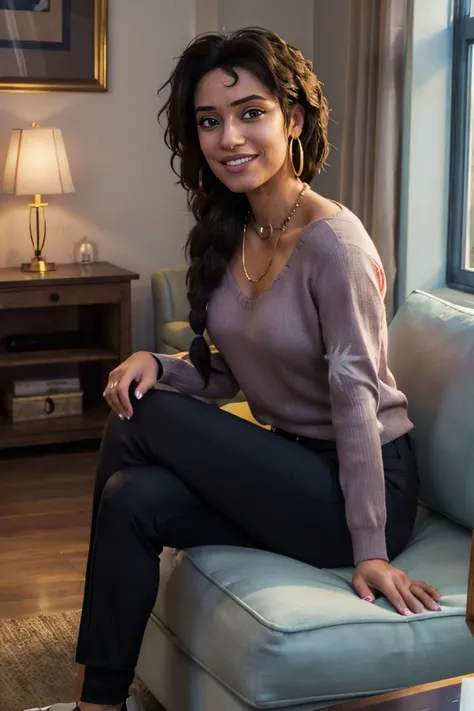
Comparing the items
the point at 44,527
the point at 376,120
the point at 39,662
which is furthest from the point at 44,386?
the point at 39,662

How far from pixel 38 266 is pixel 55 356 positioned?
1.20 feet

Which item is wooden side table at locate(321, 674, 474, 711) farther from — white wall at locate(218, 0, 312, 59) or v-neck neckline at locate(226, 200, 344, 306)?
white wall at locate(218, 0, 312, 59)

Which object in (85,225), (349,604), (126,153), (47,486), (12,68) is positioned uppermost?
(12,68)

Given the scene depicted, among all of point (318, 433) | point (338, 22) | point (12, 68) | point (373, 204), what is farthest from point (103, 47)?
point (318, 433)

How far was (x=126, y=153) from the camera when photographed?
4504 mm

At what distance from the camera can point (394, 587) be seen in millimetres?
1687

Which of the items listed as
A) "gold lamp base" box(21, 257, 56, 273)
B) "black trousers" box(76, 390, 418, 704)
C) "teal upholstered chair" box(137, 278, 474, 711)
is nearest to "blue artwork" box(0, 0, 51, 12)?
"gold lamp base" box(21, 257, 56, 273)

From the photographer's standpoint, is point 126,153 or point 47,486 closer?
point 47,486

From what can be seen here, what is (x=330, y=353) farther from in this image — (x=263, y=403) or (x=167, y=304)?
(x=167, y=304)

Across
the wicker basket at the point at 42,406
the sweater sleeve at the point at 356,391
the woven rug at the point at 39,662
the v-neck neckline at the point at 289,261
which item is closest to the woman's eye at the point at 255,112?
the v-neck neckline at the point at 289,261

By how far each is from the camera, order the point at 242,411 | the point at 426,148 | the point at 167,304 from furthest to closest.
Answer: the point at 167,304 < the point at 426,148 < the point at 242,411

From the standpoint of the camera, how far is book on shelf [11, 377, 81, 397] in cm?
413

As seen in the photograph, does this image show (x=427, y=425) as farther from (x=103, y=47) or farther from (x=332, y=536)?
(x=103, y=47)

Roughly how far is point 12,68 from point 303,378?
2856mm
